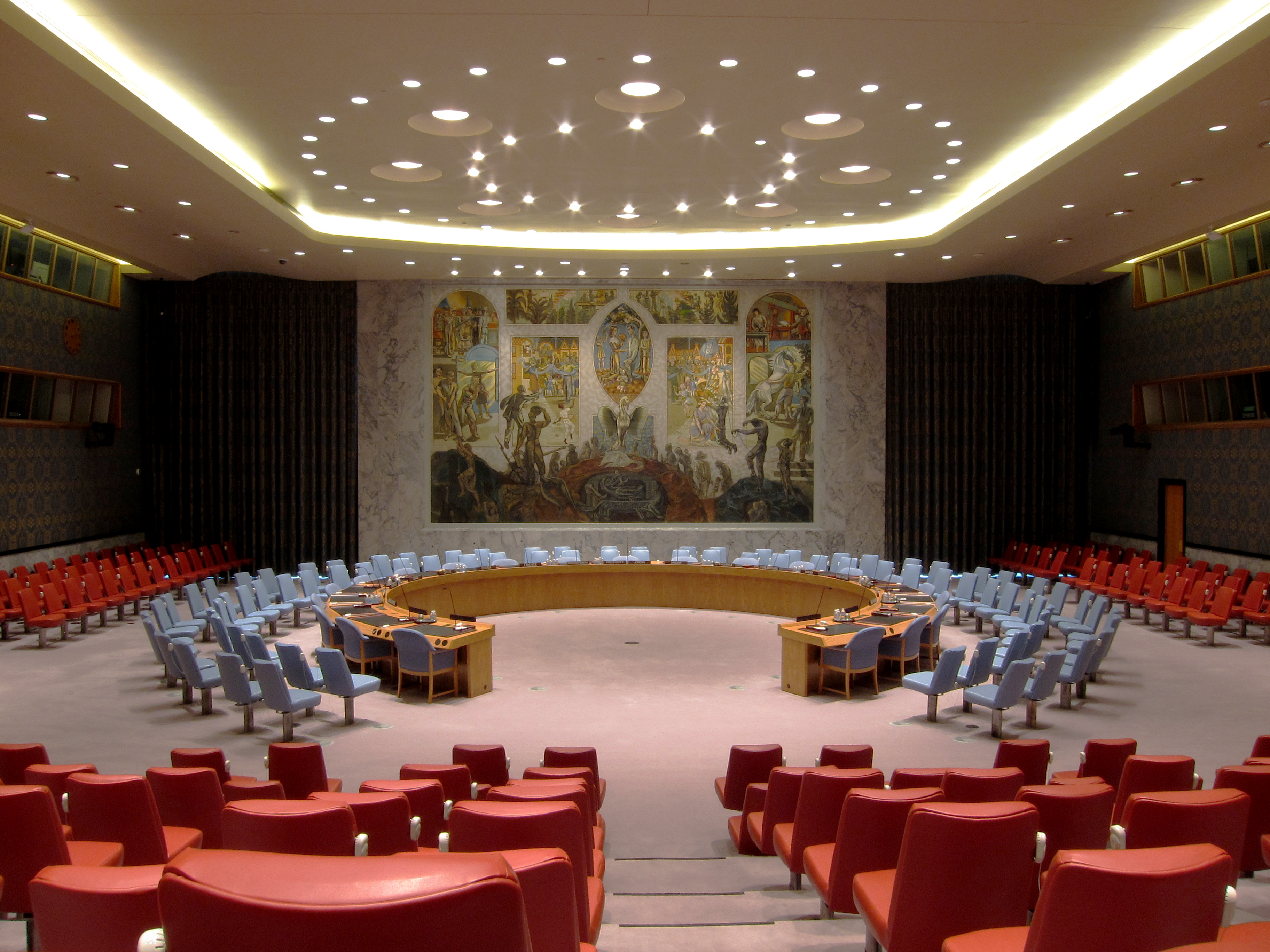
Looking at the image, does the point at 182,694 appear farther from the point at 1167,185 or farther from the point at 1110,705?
the point at 1167,185

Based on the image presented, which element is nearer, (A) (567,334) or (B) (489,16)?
(B) (489,16)

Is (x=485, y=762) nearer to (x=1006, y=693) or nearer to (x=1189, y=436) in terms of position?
(x=1006, y=693)

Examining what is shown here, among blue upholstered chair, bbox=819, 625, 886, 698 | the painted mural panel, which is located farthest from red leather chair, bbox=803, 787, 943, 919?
the painted mural panel

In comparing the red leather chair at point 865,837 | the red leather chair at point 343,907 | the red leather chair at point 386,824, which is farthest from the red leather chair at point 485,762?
the red leather chair at point 343,907

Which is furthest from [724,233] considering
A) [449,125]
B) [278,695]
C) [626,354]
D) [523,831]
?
[523,831]

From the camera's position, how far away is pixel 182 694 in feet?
33.2

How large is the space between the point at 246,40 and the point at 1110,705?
10948 millimetres

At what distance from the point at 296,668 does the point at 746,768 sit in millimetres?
4869

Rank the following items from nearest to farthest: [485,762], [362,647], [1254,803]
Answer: [1254,803] → [485,762] → [362,647]

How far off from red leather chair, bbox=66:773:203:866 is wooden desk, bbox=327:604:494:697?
6.23 meters

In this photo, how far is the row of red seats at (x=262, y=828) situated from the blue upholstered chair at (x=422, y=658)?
4205mm

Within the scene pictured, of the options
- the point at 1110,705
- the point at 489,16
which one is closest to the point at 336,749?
the point at 489,16

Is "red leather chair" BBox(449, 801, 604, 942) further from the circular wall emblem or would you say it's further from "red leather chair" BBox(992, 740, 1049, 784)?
the circular wall emblem

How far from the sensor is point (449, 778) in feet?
17.2
